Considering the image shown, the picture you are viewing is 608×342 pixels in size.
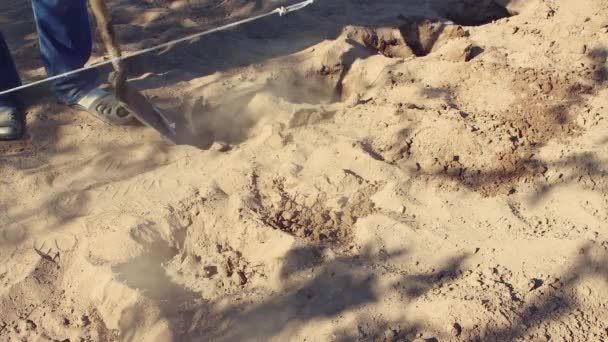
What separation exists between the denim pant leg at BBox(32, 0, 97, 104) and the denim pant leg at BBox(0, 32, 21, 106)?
0.18 meters

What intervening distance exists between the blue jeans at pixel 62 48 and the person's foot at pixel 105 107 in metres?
0.05

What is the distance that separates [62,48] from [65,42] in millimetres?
→ 44

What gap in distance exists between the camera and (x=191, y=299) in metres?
2.46

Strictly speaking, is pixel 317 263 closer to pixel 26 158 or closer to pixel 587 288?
pixel 587 288

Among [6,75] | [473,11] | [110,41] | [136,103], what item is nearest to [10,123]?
[6,75]

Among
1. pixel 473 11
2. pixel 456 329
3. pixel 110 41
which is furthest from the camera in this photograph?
pixel 473 11

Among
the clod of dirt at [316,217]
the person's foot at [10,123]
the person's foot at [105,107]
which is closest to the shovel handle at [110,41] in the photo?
the person's foot at [105,107]

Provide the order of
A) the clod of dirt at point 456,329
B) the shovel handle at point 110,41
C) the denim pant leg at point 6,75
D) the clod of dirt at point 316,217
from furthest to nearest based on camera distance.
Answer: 1. the denim pant leg at point 6,75
2. the shovel handle at point 110,41
3. the clod of dirt at point 316,217
4. the clod of dirt at point 456,329

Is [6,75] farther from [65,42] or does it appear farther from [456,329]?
[456,329]

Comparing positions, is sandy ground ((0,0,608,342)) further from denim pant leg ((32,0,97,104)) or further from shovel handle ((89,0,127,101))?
shovel handle ((89,0,127,101))

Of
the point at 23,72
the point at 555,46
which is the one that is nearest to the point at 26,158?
the point at 23,72

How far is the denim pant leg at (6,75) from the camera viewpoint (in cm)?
356

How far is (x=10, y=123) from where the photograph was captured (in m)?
3.43

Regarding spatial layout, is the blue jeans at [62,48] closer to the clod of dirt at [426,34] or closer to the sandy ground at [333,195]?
the sandy ground at [333,195]
